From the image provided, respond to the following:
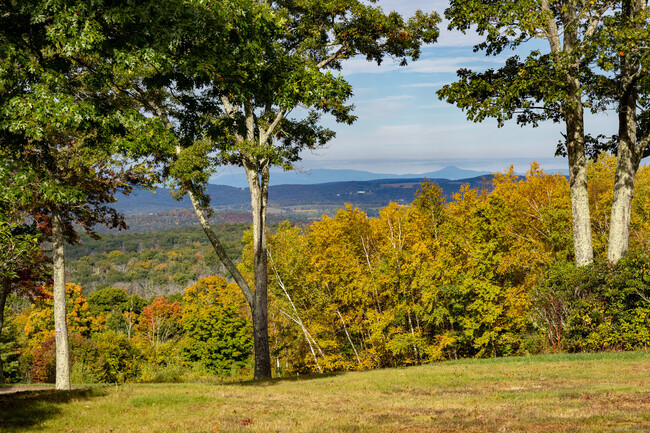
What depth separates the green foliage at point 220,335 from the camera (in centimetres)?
5772

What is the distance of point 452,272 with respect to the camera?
98.8ft

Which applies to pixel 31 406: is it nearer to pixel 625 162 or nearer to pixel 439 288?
pixel 625 162

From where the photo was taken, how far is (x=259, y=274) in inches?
701

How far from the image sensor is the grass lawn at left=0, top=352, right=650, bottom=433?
8.04m

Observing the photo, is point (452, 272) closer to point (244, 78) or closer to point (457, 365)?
point (457, 365)

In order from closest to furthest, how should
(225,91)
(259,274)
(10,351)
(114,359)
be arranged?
(225,91), (259,274), (114,359), (10,351)

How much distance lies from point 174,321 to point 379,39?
73.8 m

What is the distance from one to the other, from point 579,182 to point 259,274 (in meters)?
12.2

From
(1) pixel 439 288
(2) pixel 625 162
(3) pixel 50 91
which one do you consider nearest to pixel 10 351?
(1) pixel 439 288

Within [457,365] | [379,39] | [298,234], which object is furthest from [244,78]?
→ [298,234]

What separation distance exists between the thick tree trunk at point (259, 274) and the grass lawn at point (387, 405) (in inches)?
101

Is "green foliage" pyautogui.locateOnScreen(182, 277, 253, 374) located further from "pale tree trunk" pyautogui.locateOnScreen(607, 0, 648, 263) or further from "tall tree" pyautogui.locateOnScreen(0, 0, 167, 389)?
"tall tree" pyautogui.locateOnScreen(0, 0, 167, 389)

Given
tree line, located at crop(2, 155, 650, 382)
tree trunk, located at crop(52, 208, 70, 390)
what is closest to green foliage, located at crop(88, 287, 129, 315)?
tree line, located at crop(2, 155, 650, 382)

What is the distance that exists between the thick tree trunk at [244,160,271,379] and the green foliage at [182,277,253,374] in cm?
4042
